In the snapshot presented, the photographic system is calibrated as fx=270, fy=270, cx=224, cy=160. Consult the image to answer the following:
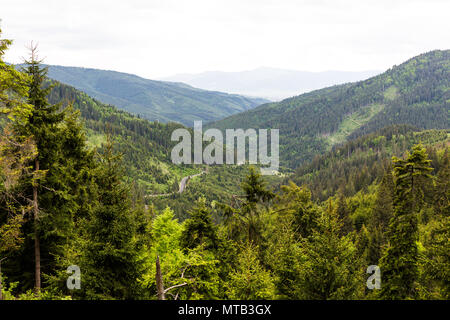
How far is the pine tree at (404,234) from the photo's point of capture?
2161cm

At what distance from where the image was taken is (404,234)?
2178 cm

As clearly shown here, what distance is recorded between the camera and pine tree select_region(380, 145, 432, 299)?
2161cm

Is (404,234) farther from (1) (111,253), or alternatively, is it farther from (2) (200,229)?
(1) (111,253)

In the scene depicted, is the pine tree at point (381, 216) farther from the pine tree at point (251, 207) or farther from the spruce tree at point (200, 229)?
the spruce tree at point (200, 229)

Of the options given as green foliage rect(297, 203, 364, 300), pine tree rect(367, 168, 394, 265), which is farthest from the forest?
pine tree rect(367, 168, 394, 265)

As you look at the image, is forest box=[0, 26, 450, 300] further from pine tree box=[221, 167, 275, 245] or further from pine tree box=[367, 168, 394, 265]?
pine tree box=[367, 168, 394, 265]

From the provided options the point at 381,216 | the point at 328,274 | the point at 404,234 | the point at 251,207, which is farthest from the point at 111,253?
the point at 381,216

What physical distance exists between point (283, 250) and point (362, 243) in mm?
43137

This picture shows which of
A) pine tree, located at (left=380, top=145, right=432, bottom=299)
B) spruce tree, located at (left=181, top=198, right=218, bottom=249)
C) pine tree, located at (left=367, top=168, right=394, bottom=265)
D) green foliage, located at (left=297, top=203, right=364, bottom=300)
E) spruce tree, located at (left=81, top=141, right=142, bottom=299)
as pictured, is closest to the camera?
→ green foliage, located at (left=297, top=203, right=364, bottom=300)

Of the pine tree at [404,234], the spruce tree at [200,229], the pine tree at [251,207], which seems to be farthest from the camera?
the spruce tree at [200,229]

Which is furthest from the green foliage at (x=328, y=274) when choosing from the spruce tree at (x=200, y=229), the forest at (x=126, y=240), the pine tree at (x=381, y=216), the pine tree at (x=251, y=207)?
the pine tree at (x=381, y=216)

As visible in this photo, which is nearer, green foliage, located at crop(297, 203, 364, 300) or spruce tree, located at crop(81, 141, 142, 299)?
green foliage, located at crop(297, 203, 364, 300)
